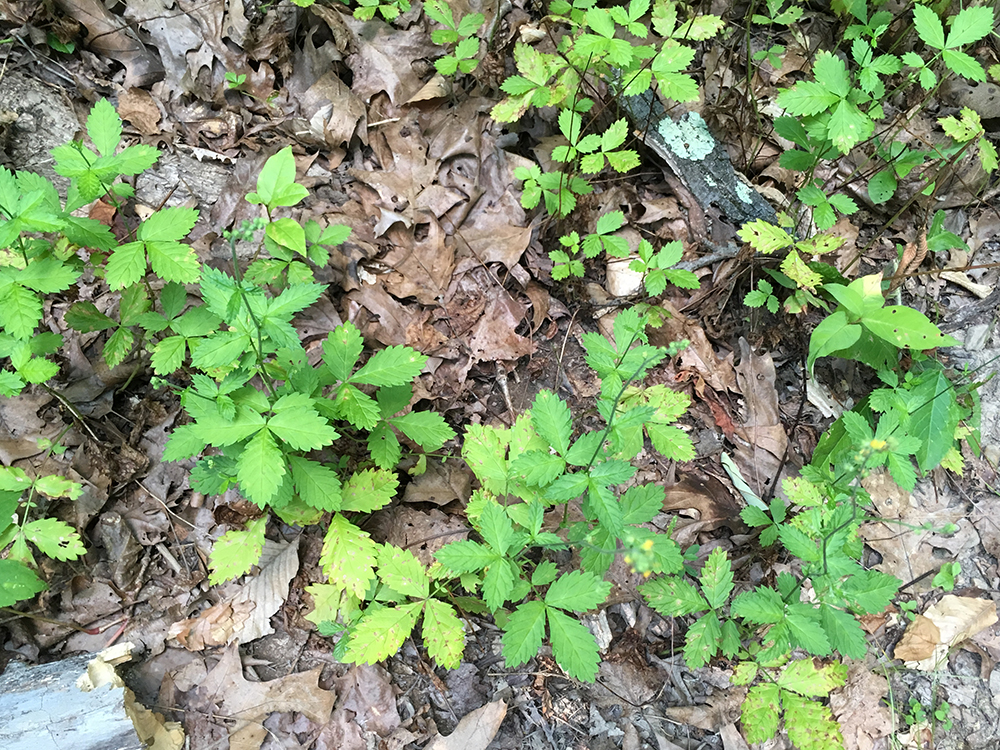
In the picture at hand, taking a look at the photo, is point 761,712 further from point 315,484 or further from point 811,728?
point 315,484

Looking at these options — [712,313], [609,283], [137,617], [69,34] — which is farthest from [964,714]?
[69,34]

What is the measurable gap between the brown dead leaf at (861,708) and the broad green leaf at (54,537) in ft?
9.64

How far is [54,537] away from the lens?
204 centimetres

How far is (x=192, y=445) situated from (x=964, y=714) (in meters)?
3.19

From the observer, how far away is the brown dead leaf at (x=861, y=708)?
2.33 meters

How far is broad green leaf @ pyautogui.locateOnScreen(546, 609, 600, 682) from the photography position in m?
1.75

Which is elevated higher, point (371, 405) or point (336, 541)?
point (371, 405)

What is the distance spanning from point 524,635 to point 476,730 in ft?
2.12

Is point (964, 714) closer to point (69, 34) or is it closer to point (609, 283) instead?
point (609, 283)

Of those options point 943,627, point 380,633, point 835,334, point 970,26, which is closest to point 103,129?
point 380,633

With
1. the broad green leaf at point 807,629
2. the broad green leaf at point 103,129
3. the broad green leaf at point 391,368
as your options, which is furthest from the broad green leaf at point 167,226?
the broad green leaf at point 807,629

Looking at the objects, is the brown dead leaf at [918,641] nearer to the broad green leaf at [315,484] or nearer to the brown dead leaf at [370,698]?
the brown dead leaf at [370,698]

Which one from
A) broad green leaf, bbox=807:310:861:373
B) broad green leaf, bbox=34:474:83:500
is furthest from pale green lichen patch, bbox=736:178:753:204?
broad green leaf, bbox=34:474:83:500

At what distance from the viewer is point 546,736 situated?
7.05 feet
